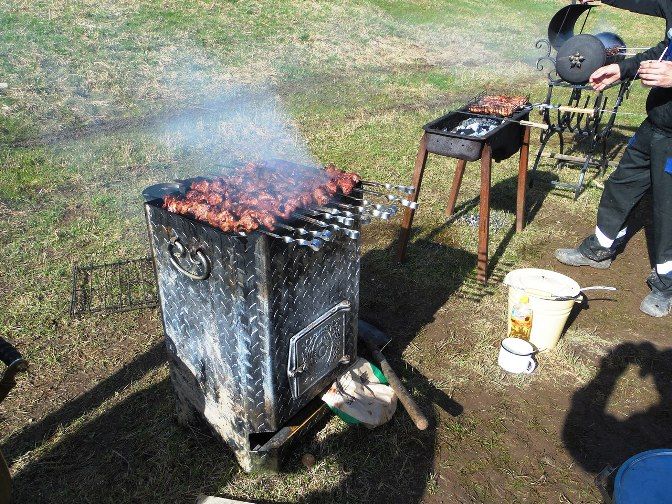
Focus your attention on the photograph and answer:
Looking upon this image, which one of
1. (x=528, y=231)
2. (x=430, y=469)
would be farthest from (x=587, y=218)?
(x=430, y=469)

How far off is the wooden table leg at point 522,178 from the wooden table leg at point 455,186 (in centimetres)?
78

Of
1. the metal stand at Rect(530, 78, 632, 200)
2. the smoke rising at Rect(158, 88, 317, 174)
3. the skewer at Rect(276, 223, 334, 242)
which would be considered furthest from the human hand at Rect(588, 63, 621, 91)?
the smoke rising at Rect(158, 88, 317, 174)

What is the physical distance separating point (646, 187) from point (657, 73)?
154 centimetres

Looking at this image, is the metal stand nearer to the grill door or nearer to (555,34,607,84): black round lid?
(555,34,607,84): black round lid

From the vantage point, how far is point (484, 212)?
542 cm

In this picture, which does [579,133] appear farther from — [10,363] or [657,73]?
[10,363]

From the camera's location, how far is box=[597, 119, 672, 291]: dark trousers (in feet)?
16.3

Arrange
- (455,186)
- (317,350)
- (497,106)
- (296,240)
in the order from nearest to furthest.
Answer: (296,240) → (317,350) → (497,106) → (455,186)

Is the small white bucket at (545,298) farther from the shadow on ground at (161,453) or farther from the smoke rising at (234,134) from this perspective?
the smoke rising at (234,134)

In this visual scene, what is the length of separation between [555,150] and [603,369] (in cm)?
690

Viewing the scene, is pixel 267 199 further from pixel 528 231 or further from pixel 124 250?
pixel 528 231

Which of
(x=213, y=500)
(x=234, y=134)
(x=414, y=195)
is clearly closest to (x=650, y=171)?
(x=414, y=195)

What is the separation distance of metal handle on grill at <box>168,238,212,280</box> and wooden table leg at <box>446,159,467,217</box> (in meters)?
4.94

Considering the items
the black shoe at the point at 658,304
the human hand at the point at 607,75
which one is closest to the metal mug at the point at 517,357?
the black shoe at the point at 658,304
